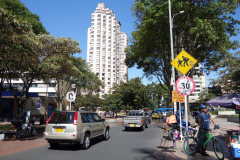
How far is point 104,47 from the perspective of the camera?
9194 centimetres

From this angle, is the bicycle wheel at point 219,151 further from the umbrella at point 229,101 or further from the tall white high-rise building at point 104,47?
the tall white high-rise building at point 104,47

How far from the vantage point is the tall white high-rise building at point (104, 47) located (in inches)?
3573

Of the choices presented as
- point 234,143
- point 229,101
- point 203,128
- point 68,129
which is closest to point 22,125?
point 68,129

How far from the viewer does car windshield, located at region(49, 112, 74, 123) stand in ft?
26.6

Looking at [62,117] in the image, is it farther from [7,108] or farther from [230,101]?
[7,108]

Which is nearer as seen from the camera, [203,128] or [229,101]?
[203,128]

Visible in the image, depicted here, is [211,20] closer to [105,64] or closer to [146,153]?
[146,153]

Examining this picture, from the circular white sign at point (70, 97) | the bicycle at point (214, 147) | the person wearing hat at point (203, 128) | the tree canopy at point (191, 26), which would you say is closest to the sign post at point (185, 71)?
the person wearing hat at point (203, 128)

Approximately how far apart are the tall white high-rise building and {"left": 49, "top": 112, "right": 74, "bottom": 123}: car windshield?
80.9 metres

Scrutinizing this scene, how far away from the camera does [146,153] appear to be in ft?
25.1

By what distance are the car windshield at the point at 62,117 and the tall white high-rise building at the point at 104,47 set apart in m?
80.9

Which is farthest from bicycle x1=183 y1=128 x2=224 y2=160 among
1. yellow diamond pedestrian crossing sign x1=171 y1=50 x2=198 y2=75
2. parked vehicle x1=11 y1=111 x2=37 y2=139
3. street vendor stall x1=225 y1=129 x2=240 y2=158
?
parked vehicle x1=11 y1=111 x2=37 y2=139

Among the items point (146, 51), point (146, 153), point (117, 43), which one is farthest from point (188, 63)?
point (117, 43)

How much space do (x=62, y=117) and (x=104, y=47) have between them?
8562 cm
